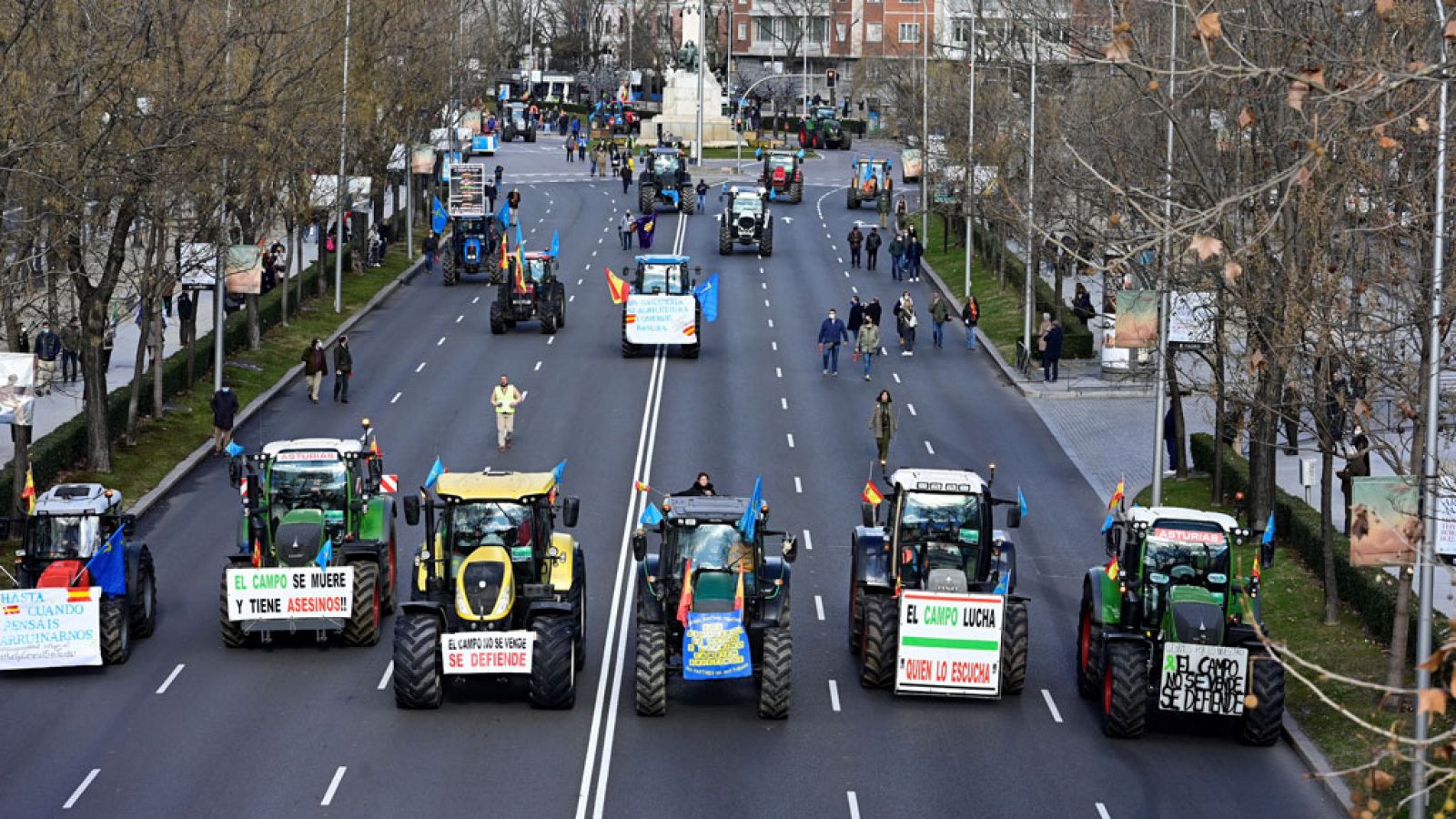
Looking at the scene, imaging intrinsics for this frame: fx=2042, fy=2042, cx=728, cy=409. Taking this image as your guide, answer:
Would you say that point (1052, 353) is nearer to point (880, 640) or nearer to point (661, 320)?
point (661, 320)

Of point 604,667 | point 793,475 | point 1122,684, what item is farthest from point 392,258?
point 1122,684

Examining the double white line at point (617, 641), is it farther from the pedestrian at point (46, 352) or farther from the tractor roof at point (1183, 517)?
the pedestrian at point (46, 352)

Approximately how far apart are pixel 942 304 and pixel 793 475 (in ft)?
59.0

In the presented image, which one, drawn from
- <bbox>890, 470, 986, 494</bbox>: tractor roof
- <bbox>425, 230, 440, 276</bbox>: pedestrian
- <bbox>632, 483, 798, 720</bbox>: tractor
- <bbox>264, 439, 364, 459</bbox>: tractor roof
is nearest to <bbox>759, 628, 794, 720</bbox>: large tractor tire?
<bbox>632, 483, 798, 720</bbox>: tractor

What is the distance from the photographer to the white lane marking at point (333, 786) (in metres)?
22.1

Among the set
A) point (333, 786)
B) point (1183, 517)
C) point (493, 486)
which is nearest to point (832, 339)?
point (493, 486)

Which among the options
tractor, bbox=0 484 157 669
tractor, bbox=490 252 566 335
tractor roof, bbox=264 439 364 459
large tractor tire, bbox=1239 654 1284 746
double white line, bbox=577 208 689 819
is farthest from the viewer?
tractor, bbox=490 252 566 335

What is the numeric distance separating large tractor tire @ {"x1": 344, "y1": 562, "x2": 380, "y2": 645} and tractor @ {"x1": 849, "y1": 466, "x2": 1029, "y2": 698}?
6652mm

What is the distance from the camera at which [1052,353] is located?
50.9m

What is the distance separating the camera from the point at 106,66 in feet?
106

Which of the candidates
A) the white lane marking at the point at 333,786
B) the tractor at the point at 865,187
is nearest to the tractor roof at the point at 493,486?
the white lane marking at the point at 333,786

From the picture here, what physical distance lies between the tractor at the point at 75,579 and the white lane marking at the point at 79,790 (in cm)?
375

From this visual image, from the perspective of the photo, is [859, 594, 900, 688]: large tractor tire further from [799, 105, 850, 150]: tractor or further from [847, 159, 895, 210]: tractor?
[799, 105, 850, 150]: tractor

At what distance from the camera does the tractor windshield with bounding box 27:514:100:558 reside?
2705 cm
